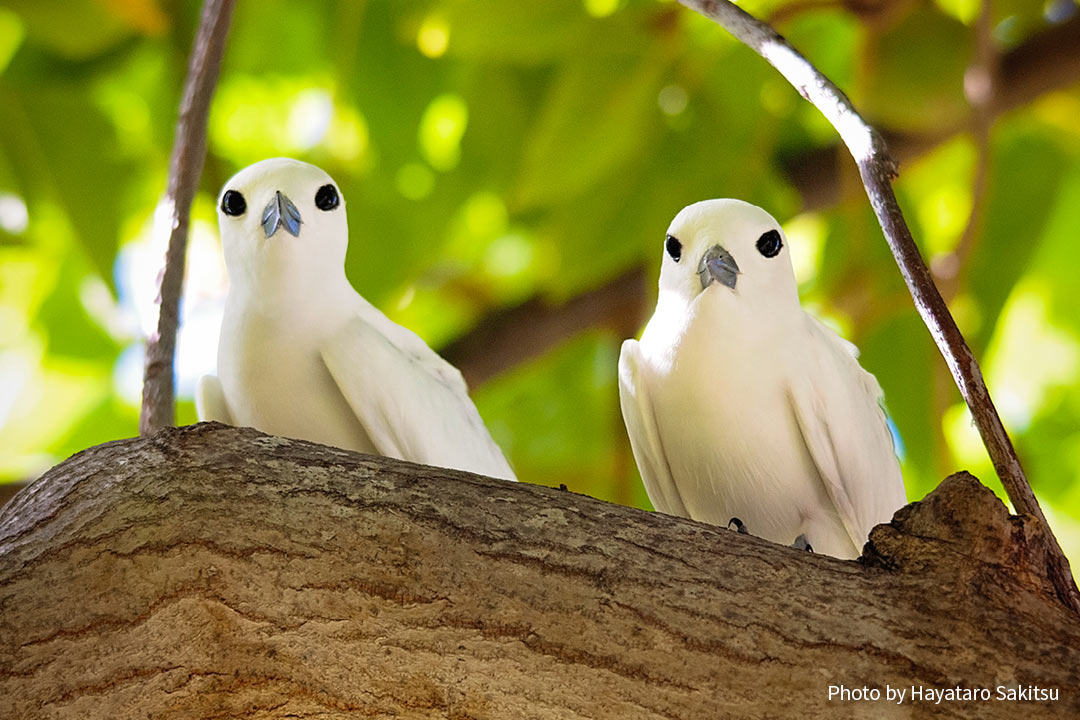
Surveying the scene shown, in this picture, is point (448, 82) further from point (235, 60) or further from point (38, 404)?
point (38, 404)

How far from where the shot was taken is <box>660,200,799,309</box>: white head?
2711 millimetres

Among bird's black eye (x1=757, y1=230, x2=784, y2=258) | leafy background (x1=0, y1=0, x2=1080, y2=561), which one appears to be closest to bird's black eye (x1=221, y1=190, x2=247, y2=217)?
Answer: bird's black eye (x1=757, y1=230, x2=784, y2=258)

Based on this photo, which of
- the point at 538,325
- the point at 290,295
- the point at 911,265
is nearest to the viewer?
the point at 911,265

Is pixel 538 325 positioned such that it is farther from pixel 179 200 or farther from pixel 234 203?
pixel 234 203

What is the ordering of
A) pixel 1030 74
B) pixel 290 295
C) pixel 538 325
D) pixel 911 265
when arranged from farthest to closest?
pixel 538 325 < pixel 1030 74 < pixel 290 295 < pixel 911 265

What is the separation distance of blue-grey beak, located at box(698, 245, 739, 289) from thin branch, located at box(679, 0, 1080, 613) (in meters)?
0.53

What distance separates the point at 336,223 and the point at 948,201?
147 inches

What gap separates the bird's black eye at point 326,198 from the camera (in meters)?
2.84

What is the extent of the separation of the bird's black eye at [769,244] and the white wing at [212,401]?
1.26 metres

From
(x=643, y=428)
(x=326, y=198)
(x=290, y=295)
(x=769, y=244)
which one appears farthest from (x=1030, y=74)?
(x=290, y=295)

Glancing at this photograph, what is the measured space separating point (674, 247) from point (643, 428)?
0.41m

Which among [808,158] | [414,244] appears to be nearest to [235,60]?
[414,244]

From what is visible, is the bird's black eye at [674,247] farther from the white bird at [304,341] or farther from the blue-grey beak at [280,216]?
the blue-grey beak at [280,216]

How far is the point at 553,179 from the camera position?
4.19 m
